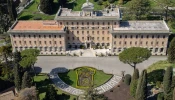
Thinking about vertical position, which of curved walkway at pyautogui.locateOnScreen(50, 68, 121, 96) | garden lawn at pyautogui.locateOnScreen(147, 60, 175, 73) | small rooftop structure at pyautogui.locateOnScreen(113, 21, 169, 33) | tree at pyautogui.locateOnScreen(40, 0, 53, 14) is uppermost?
tree at pyautogui.locateOnScreen(40, 0, 53, 14)

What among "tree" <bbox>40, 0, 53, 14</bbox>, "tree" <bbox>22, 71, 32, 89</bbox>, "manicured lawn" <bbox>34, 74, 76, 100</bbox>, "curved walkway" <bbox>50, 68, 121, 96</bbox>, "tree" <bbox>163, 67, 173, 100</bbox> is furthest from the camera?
"tree" <bbox>40, 0, 53, 14</bbox>

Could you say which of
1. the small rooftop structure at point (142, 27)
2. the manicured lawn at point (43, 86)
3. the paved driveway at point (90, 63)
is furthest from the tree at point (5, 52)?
the small rooftop structure at point (142, 27)

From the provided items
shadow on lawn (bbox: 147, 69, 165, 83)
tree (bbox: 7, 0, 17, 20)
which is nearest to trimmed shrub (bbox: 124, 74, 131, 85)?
shadow on lawn (bbox: 147, 69, 165, 83)

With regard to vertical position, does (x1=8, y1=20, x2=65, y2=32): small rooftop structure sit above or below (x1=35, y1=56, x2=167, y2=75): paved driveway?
above

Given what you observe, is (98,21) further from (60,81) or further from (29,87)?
(29,87)

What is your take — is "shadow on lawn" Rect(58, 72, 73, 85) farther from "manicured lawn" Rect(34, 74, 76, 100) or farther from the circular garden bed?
"manicured lawn" Rect(34, 74, 76, 100)

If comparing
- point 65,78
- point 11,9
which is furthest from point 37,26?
point 65,78

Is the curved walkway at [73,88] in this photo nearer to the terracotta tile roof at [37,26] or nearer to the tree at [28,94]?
the tree at [28,94]
